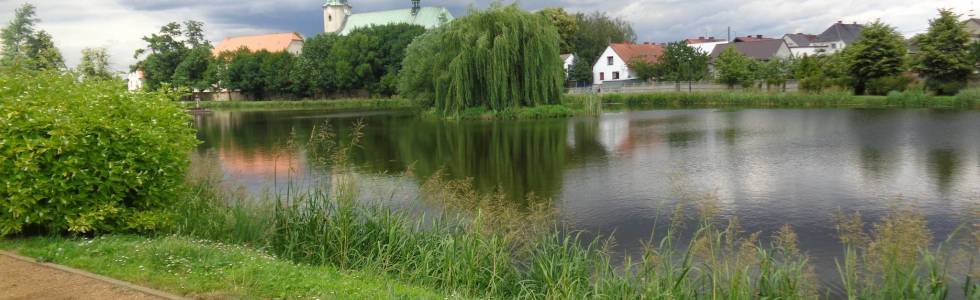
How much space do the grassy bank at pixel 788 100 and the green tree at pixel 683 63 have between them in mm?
8401

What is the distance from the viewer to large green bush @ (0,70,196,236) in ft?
21.4

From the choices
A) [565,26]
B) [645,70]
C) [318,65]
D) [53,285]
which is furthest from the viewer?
[565,26]

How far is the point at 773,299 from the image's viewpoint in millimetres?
5910

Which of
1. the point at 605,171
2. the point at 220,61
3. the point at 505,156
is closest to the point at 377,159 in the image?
the point at 505,156

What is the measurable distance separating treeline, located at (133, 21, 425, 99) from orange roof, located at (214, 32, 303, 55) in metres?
18.9

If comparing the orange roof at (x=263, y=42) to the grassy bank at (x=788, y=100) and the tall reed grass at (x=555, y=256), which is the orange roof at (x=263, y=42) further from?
the tall reed grass at (x=555, y=256)

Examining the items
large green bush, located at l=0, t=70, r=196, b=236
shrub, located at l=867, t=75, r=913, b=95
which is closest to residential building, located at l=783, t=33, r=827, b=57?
shrub, located at l=867, t=75, r=913, b=95

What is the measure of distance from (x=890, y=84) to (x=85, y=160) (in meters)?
45.4

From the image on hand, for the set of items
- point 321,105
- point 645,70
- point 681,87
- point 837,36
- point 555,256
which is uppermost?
point 837,36

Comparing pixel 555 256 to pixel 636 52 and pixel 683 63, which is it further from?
pixel 636 52

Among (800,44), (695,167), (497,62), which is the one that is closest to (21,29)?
(497,62)

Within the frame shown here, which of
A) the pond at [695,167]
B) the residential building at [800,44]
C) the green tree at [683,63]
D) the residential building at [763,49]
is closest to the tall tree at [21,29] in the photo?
the pond at [695,167]

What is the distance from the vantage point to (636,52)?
75.7 metres

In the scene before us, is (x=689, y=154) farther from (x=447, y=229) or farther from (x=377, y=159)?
(x=447, y=229)
